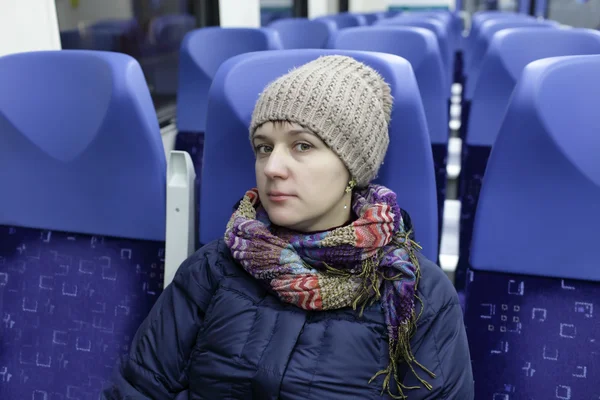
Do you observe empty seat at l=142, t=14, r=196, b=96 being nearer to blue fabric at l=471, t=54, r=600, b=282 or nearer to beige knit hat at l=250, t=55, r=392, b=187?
beige knit hat at l=250, t=55, r=392, b=187

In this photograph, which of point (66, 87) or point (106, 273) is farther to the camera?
point (106, 273)

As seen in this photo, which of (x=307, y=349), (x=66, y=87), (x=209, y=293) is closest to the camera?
Result: (x=307, y=349)

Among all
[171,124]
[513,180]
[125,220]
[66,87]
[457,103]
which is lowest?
[457,103]

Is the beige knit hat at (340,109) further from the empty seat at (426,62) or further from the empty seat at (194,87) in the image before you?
the empty seat at (194,87)

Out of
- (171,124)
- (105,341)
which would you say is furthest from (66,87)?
(171,124)

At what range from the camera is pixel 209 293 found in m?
0.98

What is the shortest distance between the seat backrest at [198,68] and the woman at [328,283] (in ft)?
3.50

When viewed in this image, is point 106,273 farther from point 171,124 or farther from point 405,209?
point 171,124

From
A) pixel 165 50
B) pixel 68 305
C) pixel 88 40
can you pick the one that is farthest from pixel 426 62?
pixel 165 50

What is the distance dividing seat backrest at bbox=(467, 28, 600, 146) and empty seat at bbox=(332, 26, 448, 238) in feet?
0.34

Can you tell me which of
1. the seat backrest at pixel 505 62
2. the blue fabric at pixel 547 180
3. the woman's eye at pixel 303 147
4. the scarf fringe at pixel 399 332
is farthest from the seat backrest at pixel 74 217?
the seat backrest at pixel 505 62

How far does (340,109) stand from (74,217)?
607 millimetres

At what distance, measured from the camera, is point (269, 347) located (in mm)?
886

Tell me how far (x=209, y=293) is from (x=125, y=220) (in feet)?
0.87
